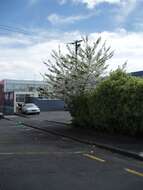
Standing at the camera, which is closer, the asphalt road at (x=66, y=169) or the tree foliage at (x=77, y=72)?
the asphalt road at (x=66, y=169)

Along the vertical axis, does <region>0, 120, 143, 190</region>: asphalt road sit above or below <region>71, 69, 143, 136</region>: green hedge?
below

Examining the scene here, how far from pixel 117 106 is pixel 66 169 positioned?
8114 millimetres

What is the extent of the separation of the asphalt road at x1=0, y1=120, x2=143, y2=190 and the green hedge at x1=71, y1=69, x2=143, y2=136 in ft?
8.36

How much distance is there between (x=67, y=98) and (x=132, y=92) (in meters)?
7.71

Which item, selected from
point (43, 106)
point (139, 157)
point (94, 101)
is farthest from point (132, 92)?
point (43, 106)

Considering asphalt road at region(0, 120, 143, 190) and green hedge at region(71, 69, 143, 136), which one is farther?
green hedge at region(71, 69, 143, 136)

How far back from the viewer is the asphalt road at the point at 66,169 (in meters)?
9.19

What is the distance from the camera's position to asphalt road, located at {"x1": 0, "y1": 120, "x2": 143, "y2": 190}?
919 centimetres

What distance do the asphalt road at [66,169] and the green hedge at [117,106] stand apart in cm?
255

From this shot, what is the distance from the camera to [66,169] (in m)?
11.4

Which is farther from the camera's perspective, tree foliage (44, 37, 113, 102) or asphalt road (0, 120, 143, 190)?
tree foliage (44, 37, 113, 102)

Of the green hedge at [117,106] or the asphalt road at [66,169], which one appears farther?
the green hedge at [117,106]

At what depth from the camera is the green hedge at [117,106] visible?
58.2ft

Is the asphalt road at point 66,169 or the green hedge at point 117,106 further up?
the green hedge at point 117,106
